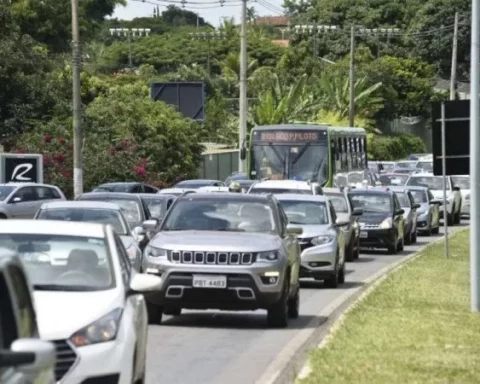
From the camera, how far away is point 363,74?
93.8m

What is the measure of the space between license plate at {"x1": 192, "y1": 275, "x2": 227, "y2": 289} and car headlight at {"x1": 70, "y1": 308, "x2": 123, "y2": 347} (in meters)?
7.11

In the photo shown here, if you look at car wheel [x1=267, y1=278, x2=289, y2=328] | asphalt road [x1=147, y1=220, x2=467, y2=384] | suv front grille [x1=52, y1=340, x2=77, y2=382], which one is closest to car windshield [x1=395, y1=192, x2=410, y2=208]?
asphalt road [x1=147, y1=220, x2=467, y2=384]

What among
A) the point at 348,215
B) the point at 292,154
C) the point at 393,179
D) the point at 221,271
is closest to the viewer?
the point at 221,271

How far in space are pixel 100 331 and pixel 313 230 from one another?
16.4 m

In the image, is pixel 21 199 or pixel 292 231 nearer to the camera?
pixel 292 231

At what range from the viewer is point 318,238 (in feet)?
86.4

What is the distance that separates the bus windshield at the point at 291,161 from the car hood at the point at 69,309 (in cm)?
3388

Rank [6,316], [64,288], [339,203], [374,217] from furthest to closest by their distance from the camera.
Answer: [374,217] → [339,203] → [64,288] → [6,316]

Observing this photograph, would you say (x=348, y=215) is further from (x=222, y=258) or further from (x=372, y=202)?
(x=222, y=258)

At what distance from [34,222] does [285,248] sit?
22.5 ft

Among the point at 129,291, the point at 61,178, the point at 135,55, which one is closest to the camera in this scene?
the point at 129,291

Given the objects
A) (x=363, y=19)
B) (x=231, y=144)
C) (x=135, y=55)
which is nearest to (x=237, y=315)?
(x=231, y=144)

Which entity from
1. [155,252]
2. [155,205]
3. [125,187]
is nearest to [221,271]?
[155,252]

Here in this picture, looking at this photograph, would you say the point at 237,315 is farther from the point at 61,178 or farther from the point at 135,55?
the point at 135,55
